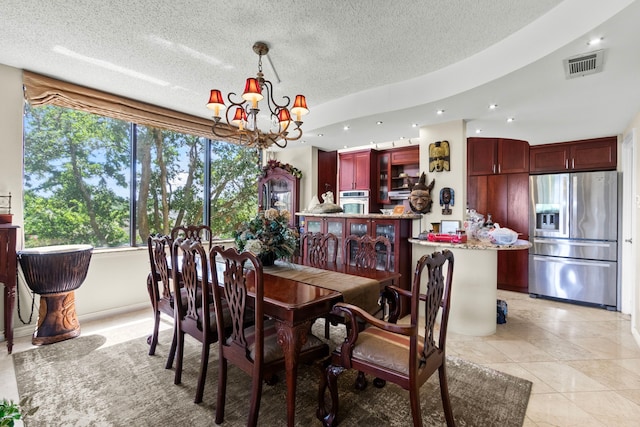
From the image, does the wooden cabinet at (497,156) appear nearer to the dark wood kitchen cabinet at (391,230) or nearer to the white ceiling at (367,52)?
the white ceiling at (367,52)

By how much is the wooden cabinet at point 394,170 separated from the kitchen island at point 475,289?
7.89ft

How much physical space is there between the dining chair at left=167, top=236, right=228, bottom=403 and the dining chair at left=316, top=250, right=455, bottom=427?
77 centimetres

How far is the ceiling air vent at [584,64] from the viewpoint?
2098mm

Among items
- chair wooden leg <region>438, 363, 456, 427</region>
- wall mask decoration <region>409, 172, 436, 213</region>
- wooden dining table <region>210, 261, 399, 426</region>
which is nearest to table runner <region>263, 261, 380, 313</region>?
wooden dining table <region>210, 261, 399, 426</region>

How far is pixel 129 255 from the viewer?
12.1ft

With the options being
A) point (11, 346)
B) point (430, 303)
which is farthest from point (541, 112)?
point (11, 346)

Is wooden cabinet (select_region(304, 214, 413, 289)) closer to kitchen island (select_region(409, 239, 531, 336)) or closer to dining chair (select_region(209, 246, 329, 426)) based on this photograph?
Result: kitchen island (select_region(409, 239, 531, 336))

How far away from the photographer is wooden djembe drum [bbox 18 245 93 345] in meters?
2.70

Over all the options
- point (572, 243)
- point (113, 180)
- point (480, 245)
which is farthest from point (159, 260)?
point (572, 243)

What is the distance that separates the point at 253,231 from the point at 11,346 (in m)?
2.30

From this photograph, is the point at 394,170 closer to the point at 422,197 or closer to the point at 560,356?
the point at 422,197

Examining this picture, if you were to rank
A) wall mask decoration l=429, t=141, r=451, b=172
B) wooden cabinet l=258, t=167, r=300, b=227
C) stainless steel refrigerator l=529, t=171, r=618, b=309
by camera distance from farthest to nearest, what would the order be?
1. wooden cabinet l=258, t=167, r=300, b=227
2. stainless steel refrigerator l=529, t=171, r=618, b=309
3. wall mask decoration l=429, t=141, r=451, b=172

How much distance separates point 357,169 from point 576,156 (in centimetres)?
320

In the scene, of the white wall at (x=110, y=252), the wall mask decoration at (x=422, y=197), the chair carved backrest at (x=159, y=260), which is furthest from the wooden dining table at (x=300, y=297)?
the white wall at (x=110, y=252)
